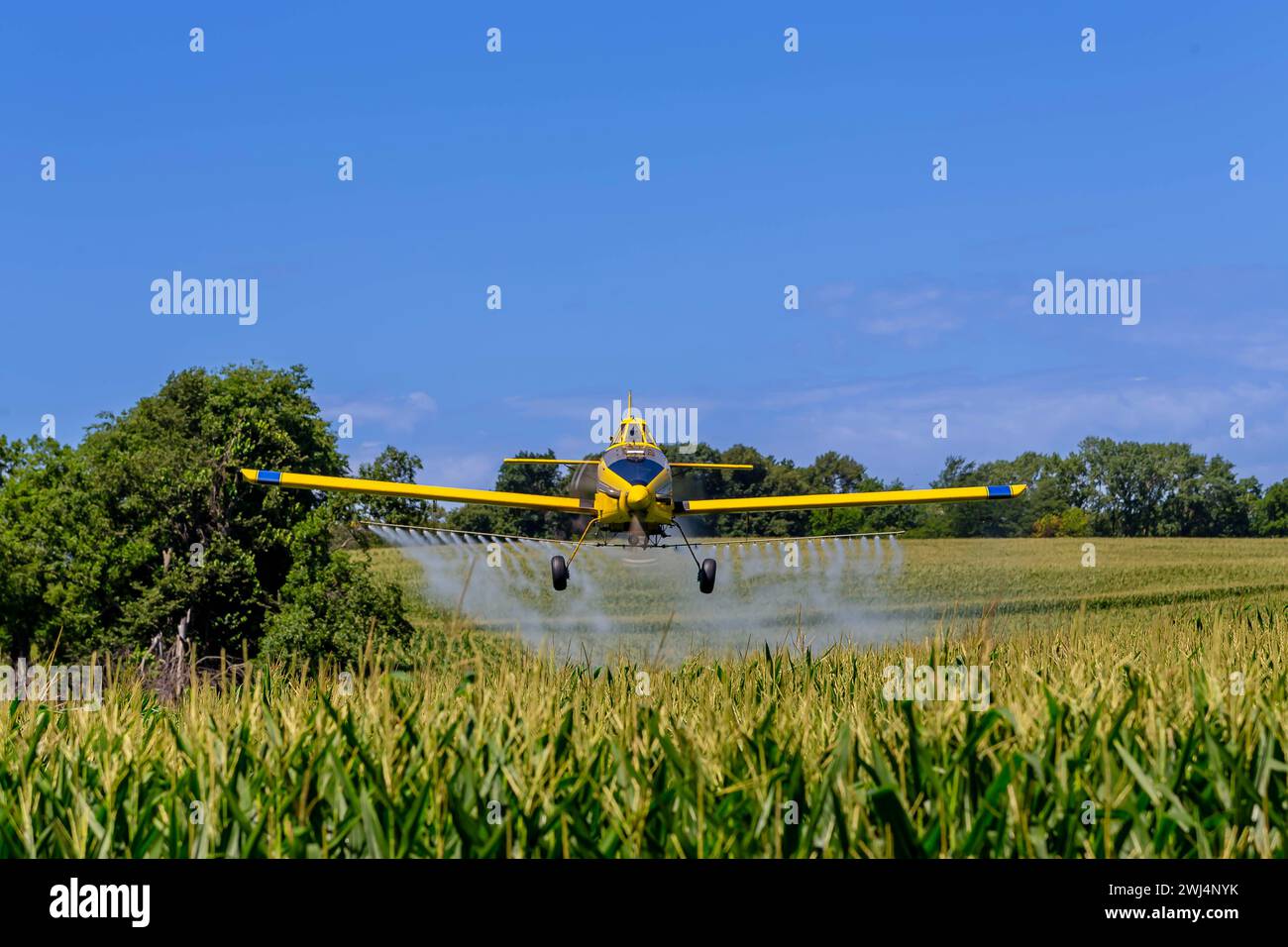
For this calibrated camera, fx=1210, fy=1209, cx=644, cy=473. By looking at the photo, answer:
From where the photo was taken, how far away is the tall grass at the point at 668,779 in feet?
26.7

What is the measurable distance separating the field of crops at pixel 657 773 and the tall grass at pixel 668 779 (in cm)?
3

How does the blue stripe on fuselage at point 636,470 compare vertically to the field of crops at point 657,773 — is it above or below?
above

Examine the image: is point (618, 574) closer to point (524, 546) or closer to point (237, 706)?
point (524, 546)

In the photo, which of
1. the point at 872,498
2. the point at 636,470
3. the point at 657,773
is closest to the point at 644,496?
the point at 636,470

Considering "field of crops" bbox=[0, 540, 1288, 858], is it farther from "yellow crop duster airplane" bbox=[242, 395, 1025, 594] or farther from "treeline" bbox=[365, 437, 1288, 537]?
"treeline" bbox=[365, 437, 1288, 537]

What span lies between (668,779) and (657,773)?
0.31 ft

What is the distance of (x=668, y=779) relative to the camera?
9133 millimetres

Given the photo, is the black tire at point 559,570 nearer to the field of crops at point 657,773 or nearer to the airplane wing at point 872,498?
the airplane wing at point 872,498

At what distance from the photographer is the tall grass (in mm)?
8148

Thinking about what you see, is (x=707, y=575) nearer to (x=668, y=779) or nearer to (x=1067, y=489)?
(x=668, y=779)

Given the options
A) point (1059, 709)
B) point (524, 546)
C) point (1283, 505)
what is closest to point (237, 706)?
point (1059, 709)

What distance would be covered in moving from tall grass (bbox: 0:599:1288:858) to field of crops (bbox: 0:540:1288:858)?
0.03m

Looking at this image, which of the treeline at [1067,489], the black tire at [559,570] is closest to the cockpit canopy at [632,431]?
the black tire at [559,570]

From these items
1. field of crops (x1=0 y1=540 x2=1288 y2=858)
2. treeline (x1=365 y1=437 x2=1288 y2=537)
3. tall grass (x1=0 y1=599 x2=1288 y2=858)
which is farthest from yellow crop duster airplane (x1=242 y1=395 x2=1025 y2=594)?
treeline (x1=365 y1=437 x2=1288 y2=537)
